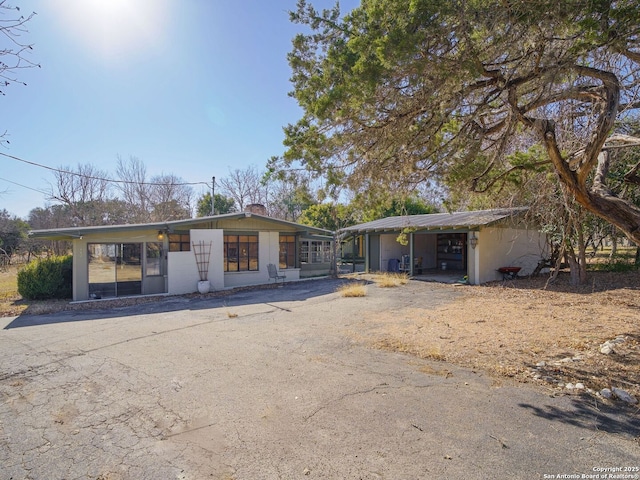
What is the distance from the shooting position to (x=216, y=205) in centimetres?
3203

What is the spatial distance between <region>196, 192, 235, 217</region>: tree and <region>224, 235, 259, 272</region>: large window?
56.2ft

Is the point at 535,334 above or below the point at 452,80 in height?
below

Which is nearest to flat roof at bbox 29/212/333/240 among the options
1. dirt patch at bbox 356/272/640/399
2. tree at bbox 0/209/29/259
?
dirt patch at bbox 356/272/640/399

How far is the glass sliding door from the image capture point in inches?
488

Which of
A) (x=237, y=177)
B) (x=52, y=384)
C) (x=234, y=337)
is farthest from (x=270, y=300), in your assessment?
(x=237, y=177)

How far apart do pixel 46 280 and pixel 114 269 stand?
222 centimetres

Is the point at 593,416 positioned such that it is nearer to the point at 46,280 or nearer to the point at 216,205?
the point at 46,280

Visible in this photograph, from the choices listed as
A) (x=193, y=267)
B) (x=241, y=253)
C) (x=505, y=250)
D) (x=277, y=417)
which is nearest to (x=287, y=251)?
(x=241, y=253)

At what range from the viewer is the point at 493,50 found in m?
5.06

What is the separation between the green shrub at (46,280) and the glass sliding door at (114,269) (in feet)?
4.28

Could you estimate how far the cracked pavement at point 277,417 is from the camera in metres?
2.82

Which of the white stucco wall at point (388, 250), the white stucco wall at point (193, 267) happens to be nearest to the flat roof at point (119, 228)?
the white stucco wall at point (193, 267)

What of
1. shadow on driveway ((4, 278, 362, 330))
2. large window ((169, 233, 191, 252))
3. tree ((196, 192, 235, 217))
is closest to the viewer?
shadow on driveway ((4, 278, 362, 330))

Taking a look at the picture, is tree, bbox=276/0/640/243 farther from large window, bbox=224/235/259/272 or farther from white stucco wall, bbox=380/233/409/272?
white stucco wall, bbox=380/233/409/272
